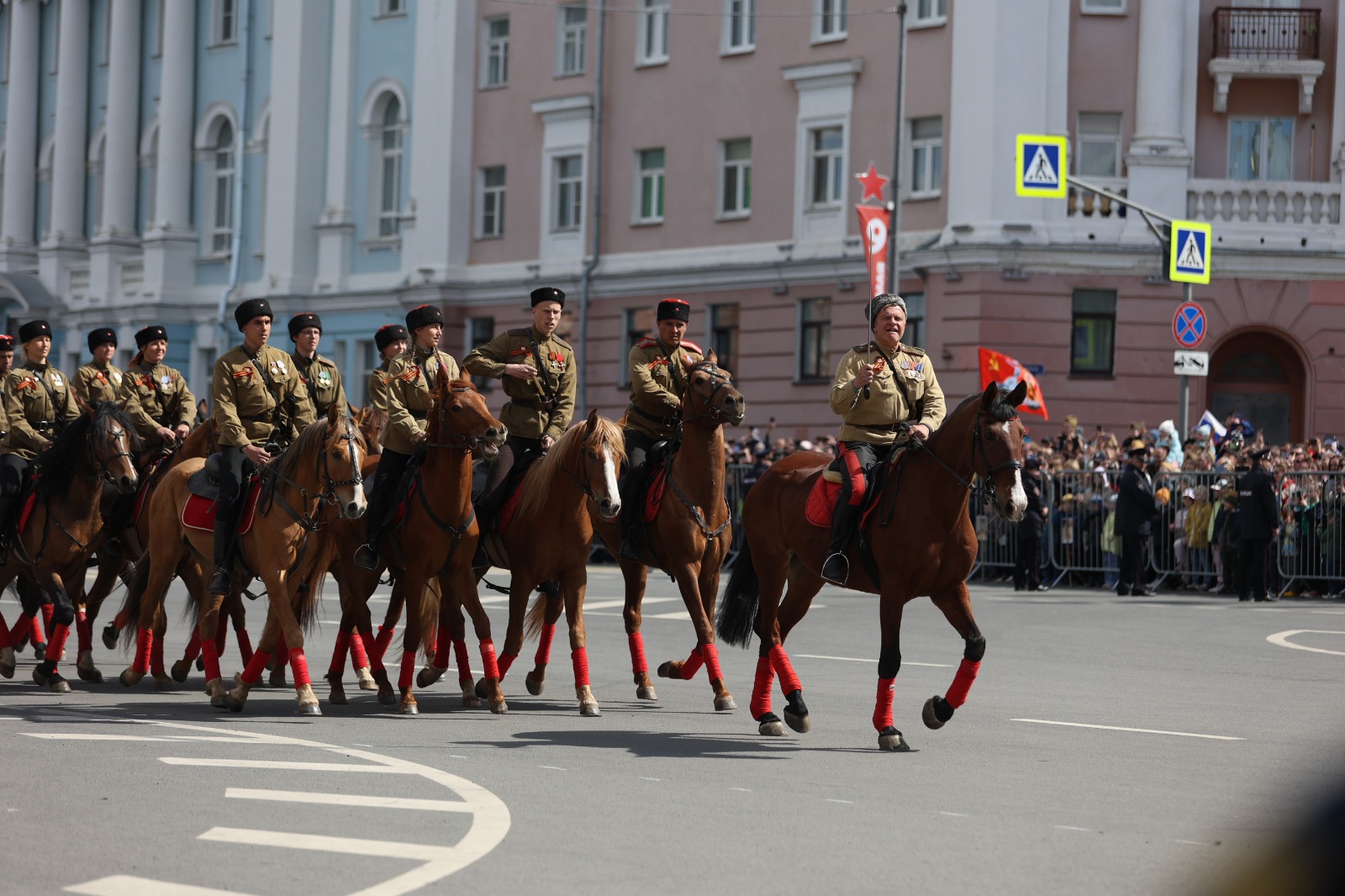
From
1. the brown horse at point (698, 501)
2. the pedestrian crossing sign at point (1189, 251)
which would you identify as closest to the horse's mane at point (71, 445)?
the brown horse at point (698, 501)

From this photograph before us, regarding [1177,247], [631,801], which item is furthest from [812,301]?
[631,801]

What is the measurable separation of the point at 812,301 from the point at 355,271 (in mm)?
14388

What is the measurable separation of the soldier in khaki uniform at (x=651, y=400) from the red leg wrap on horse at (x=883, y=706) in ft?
9.62

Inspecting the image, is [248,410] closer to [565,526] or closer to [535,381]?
[535,381]

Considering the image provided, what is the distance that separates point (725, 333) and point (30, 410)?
91.7 ft

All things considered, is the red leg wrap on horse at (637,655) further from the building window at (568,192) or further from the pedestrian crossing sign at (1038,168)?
the building window at (568,192)

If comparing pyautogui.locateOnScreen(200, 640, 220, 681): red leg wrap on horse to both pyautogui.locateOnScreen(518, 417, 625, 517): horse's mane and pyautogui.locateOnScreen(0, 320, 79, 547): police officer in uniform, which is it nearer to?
pyautogui.locateOnScreen(518, 417, 625, 517): horse's mane

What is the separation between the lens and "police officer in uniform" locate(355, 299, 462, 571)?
1307 cm

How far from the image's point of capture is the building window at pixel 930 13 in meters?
38.4

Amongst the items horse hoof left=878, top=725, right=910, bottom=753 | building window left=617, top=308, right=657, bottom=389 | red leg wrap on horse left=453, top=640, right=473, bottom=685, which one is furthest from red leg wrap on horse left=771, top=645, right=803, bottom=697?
building window left=617, top=308, right=657, bottom=389

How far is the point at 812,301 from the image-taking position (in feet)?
134

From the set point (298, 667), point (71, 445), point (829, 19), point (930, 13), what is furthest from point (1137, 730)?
point (829, 19)

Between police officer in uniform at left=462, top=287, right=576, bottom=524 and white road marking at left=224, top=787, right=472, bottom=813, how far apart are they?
Result: 4.98m

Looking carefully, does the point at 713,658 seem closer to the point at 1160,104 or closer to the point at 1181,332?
the point at 1181,332
